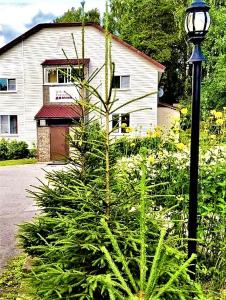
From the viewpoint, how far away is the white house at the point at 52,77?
72.0 feet

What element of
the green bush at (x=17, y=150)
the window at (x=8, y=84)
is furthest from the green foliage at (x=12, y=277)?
the window at (x=8, y=84)

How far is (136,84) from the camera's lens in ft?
73.0

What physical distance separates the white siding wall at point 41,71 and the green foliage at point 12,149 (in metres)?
0.98

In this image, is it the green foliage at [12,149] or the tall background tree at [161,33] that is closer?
the green foliage at [12,149]

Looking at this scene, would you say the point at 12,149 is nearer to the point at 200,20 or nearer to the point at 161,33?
the point at 161,33

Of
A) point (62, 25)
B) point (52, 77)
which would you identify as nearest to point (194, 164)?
point (52, 77)

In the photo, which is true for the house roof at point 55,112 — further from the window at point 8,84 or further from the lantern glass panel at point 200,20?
the lantern glass panel at point 200,20

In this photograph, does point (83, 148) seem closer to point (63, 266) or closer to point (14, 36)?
point (63, 266)

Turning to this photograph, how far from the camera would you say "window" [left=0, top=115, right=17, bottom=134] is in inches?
914

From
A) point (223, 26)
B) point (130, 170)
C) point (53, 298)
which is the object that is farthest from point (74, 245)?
point (223, 26)

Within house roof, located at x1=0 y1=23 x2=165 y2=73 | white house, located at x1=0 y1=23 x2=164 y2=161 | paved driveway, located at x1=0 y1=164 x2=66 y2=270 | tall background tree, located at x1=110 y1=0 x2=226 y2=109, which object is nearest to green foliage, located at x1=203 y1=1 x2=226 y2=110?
tall background tree, located at x1=110 y1=0 x2=226 y2=109

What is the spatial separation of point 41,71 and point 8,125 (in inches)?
157

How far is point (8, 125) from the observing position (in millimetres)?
23219

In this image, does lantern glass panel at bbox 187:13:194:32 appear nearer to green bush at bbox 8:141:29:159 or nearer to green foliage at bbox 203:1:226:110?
green foliage at bbox 203:1:226:110
